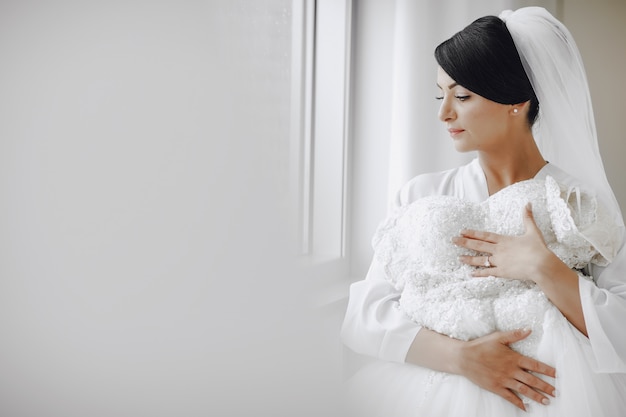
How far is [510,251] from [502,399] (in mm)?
252

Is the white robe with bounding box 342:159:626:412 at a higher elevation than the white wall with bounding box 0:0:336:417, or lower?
lower

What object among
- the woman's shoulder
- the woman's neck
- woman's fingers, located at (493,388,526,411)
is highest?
the woman's neck

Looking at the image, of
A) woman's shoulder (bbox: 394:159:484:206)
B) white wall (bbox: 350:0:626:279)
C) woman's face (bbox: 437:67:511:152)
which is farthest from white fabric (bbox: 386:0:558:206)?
woman's face (bbox: 437:67:511:152)

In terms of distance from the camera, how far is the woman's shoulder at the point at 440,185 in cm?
122

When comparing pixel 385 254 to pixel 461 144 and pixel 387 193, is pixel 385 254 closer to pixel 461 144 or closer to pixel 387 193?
pixel 461 144

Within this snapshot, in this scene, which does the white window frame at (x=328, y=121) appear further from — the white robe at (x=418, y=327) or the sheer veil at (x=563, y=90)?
the sheer veil at (x=563, y=90)

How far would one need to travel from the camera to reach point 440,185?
1244 mm

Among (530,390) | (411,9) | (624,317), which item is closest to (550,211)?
(624,317)

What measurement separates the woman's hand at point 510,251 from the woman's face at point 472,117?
0.20m

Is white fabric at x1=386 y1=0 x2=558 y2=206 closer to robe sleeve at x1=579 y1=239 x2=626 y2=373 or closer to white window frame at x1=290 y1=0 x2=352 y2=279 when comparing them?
white window frame at x1=290 y1=0 x2=352 y2=279

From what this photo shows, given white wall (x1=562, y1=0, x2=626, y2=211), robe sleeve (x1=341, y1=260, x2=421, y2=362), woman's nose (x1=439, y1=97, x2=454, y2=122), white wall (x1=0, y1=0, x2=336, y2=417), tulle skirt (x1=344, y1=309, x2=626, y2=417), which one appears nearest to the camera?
white wall (x1=0, y1=0, x2=336, y2=417)

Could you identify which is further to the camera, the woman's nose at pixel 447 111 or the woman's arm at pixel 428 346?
the woman's nose at pixel 447 111

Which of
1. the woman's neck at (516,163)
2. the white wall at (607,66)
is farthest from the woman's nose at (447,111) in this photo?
the white wall at (607,66)

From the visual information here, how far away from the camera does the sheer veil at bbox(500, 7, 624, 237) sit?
1066mm
